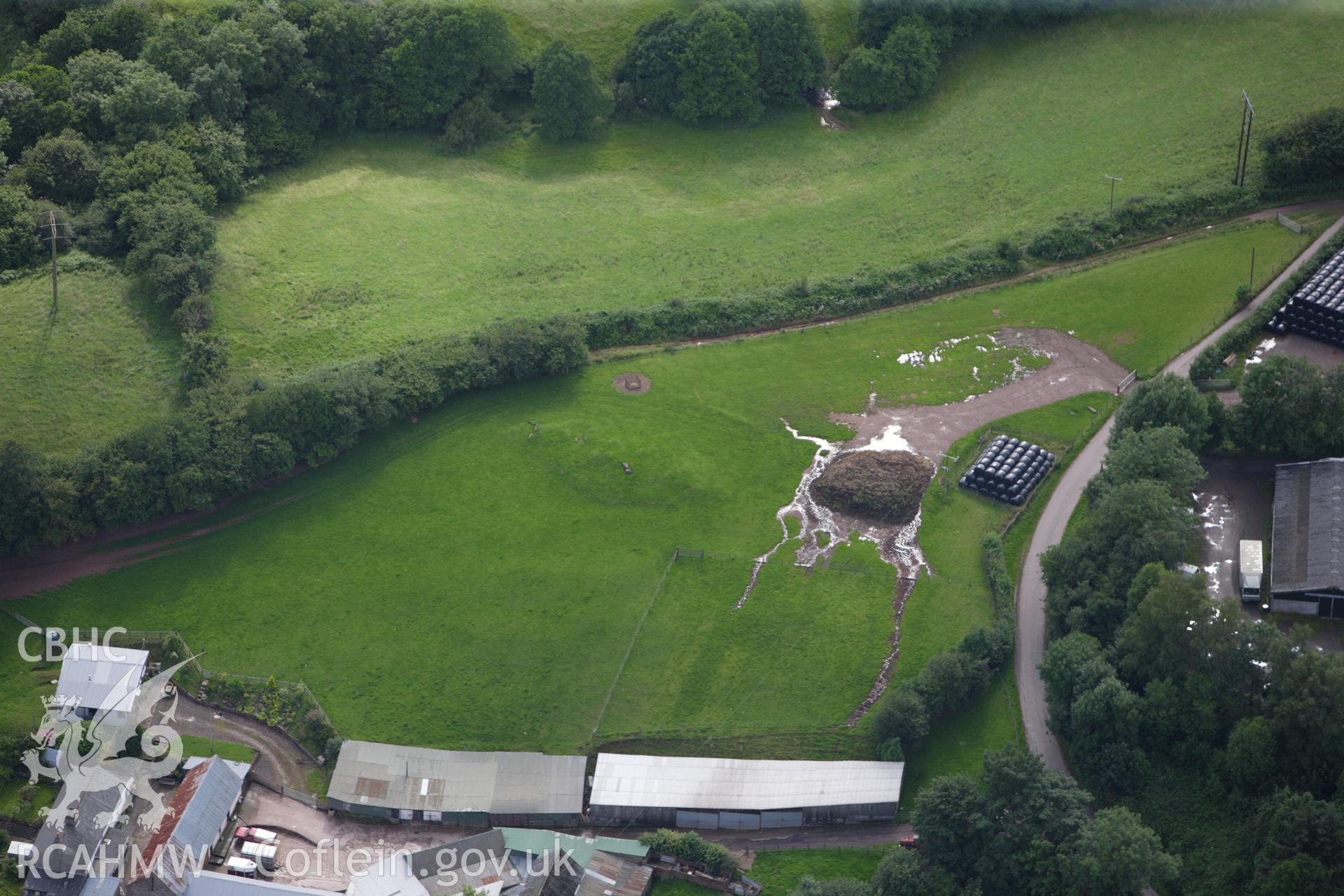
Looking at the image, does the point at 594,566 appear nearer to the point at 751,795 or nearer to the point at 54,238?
the point at 751,795

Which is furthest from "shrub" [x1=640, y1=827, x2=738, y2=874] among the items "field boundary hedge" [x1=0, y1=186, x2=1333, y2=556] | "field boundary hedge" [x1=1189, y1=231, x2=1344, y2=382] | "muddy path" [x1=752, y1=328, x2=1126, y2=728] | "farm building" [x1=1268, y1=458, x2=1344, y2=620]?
"field boundary hedge" [x1=1189, y1=231, x2=1344, y2=382]

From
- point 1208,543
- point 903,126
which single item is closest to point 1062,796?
point 1208,543

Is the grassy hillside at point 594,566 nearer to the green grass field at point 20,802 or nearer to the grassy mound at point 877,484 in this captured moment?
the grassy mound at point 877,484

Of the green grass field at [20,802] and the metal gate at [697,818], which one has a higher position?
the metal gate at [697,818]

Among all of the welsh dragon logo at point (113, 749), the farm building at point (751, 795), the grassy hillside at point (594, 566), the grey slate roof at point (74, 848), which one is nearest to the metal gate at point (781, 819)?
the farm building at point (751, 795)

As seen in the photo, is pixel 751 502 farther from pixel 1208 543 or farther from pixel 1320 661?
pixel 1320 661

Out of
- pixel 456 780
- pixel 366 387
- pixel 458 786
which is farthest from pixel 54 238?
pixel 458 786

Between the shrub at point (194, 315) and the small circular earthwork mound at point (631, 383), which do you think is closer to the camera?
the shrub at point (194, 315)
